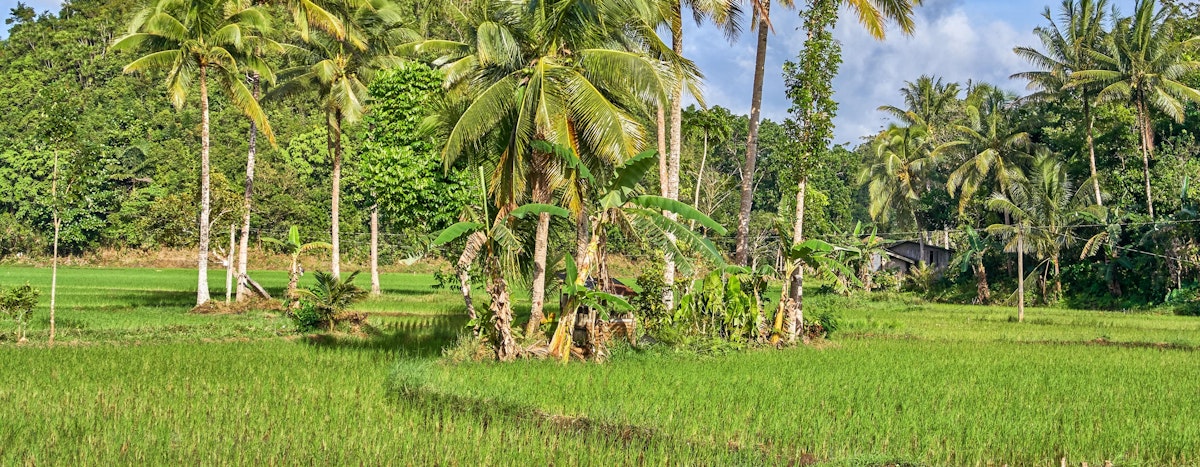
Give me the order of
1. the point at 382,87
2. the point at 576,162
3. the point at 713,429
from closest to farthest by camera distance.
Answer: the point at 713,429
the point at 576,162
the point at 382,87

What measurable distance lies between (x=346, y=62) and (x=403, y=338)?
12722 millimetres

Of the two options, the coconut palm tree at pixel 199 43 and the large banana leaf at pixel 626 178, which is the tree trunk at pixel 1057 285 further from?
the coconut palm tree at pixel 199 43

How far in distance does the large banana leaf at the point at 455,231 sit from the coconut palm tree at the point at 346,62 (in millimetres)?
12776

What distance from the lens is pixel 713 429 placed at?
8.67 m

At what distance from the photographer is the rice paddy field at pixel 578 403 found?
7789mm

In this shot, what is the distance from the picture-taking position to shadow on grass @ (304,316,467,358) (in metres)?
15.7

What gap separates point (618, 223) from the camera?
575 inches

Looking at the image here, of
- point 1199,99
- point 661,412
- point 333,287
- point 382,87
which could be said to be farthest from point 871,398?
point 1199,99

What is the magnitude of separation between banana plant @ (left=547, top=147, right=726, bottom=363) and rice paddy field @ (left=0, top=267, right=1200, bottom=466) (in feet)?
2.86

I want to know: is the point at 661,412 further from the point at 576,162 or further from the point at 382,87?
the point at 382,87

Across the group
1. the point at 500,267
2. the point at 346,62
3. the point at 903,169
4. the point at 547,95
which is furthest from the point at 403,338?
the point at 903,169

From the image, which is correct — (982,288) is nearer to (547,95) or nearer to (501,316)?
(547,95)

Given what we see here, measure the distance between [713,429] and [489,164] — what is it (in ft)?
30.1

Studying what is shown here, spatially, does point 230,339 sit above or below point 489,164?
below
